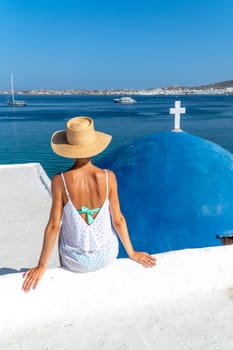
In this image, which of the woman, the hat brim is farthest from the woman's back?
the hat brim

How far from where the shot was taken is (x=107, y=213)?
9.02ft

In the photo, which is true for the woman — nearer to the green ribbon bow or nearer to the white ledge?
the green ribbon bow

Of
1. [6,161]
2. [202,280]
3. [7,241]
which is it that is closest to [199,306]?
[202,280]

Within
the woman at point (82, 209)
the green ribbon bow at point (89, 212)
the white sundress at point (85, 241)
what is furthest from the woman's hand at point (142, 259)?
the green ribbon bow at point (89, 212)

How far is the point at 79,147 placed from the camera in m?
2.51

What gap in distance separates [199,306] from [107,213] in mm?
1049

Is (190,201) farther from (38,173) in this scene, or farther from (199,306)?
(38,173)

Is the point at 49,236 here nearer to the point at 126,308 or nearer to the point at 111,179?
the point at 111,179

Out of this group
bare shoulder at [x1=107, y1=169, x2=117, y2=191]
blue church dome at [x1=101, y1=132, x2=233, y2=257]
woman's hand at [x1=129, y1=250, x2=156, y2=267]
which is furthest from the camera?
blue church dome at [x1=101, y1=132, x2=233, y2=257]

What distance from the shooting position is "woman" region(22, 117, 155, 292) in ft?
8.30

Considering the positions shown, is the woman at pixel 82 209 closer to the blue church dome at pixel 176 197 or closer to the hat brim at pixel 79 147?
the hat brim at pixel 79 147

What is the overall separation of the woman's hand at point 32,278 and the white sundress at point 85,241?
0.21 meters

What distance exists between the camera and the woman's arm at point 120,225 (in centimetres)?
269

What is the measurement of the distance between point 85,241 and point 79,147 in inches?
28.4
